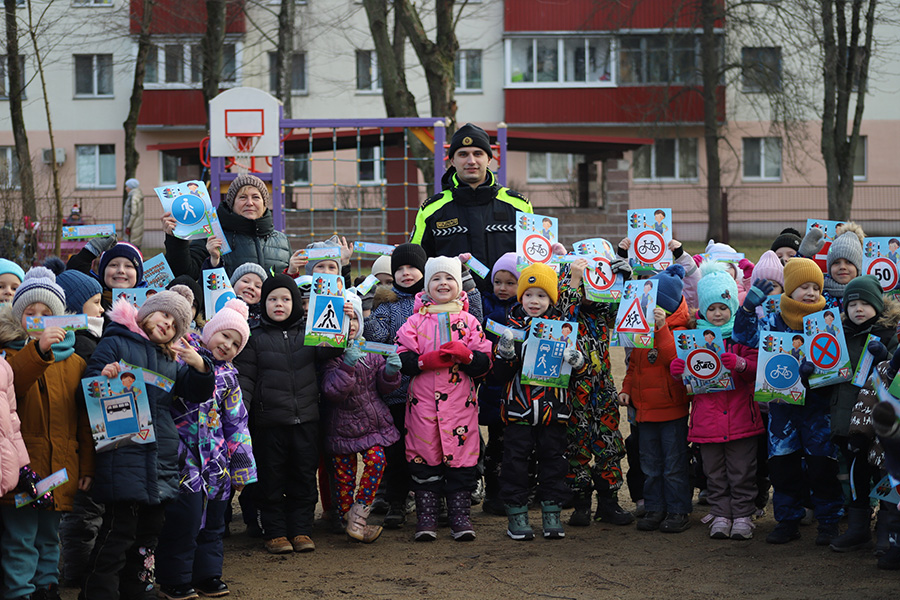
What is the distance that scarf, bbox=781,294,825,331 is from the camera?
601 cm

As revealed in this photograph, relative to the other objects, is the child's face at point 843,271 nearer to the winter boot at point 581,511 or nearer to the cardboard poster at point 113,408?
the winter boot at point 581,511

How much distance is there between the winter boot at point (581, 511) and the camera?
21.3 ft

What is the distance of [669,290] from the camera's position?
6371 millimetres

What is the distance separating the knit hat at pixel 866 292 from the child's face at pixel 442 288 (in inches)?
88.1

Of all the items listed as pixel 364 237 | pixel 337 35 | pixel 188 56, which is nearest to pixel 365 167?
pixel 337 35

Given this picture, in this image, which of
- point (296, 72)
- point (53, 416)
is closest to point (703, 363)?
point (53, 416)

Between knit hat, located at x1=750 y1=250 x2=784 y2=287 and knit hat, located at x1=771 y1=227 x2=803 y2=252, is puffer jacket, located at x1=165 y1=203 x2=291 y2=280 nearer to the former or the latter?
knit hat, located at x1=750 y1=250 x2=784 y2=287

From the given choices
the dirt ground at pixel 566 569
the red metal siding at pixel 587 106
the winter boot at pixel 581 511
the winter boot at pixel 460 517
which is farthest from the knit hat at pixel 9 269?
the red metal siding at pixel 587 106

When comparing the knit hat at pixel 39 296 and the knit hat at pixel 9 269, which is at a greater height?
the knit hat at pixel 9 269

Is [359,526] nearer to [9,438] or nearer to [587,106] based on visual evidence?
[9,438]

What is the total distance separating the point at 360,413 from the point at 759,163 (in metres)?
29.3

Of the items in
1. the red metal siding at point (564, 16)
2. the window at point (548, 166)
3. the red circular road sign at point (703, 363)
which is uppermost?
the red metal siding at point (564, 16)

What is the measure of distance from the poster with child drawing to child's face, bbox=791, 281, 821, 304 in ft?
8.62

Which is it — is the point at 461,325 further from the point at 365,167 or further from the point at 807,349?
the point at 365,167
